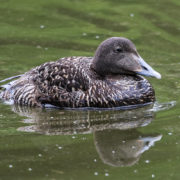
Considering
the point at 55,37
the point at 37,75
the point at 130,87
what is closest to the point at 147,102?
the point at 130,87

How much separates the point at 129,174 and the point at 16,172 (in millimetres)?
1288

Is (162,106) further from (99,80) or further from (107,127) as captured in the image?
(107,127)

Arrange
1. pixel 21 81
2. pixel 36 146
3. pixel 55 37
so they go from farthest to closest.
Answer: pixel 55 37 → pixel 21 81 → pixel 36 146

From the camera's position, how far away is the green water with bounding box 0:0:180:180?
723 centimetres

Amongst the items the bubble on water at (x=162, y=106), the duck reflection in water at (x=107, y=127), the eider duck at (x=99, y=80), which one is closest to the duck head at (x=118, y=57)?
the eider duck at (x=99, y=80)

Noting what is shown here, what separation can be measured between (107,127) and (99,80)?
1.21 metres

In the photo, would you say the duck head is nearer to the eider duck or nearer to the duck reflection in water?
the eider duck

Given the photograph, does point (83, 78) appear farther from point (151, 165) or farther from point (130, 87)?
point (151, 165)

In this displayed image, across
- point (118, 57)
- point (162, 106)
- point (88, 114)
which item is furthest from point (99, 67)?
point (162, 106)

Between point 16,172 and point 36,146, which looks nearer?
point 16,172

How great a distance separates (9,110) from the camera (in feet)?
32.5

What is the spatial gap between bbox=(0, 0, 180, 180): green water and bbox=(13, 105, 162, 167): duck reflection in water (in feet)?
0.04

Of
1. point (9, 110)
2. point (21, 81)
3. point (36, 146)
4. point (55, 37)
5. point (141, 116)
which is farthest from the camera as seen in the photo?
point (55, 37)

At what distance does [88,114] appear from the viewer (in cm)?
945
